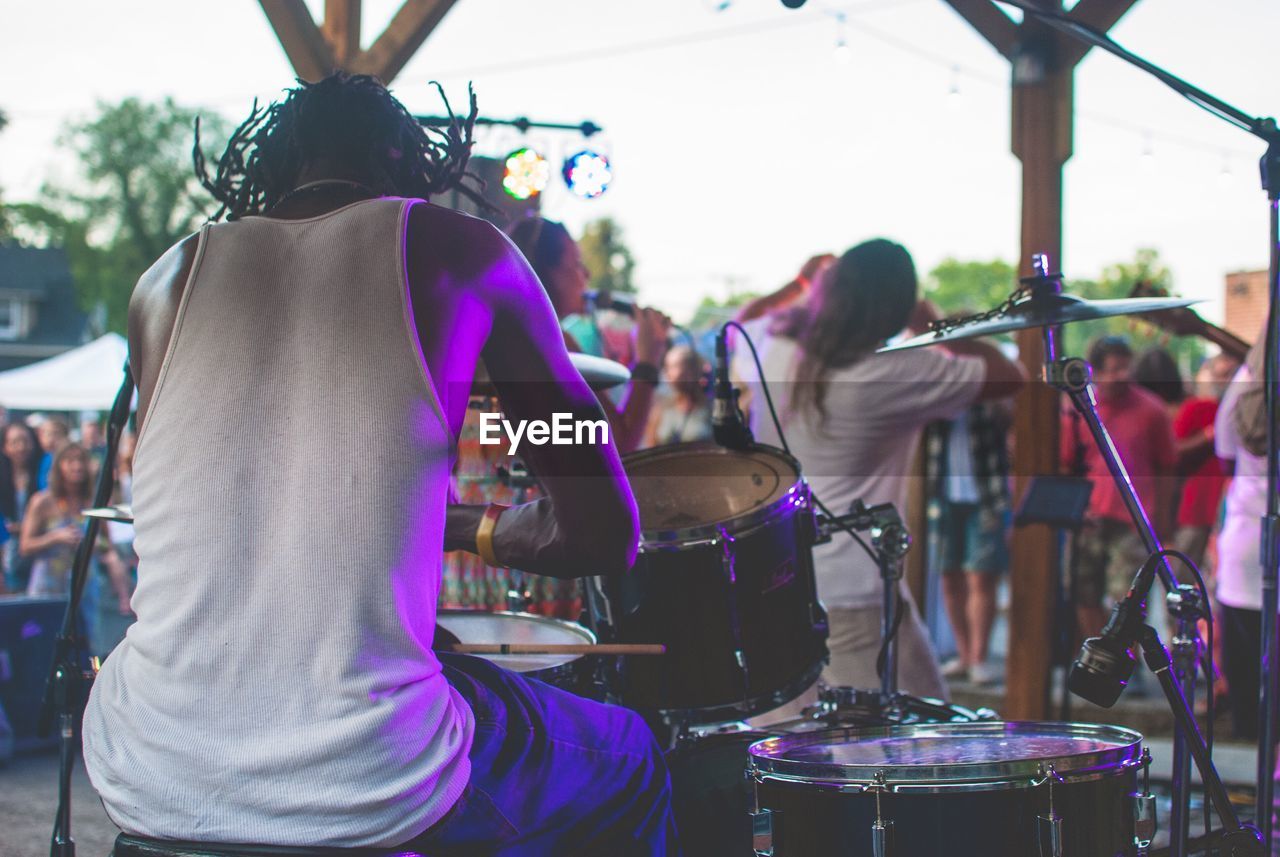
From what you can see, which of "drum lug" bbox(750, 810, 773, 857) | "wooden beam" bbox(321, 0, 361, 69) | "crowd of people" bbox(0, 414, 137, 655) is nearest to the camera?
"drum lug" bbox(750, 810, 773, 857)

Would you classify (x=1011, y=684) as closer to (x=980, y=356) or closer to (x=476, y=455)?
(x=980, y=356)

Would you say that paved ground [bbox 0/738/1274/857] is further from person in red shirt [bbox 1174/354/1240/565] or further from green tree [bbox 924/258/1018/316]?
green tree [bbox 924/258/1018/316]

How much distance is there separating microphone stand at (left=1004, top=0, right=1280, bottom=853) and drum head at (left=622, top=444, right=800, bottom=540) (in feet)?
3.35

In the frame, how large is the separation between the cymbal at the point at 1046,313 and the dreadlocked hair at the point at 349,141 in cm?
131

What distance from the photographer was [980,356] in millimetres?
3730

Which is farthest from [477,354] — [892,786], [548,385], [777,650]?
[777,650]

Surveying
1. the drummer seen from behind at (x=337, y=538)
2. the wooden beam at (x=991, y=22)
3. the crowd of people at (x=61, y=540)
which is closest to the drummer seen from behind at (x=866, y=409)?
the wooden beam at (x=991, y=22)

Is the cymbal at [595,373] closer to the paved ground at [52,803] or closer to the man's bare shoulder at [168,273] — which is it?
the man's bare shoulder at [168,273]

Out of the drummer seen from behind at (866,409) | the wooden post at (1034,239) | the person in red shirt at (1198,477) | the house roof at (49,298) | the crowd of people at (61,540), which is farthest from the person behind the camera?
the house roof at (49,298)

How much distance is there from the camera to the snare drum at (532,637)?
92.9 inches

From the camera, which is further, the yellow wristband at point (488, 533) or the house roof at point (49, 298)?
the house roof at point (49, 298)

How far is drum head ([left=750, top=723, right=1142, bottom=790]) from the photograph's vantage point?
1.95 m

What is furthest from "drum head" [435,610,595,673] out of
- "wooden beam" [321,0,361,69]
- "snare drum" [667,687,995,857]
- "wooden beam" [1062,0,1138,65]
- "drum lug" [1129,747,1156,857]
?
"wooden beam" [321,0,361,69]

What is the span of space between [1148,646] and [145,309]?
70.9 inches
